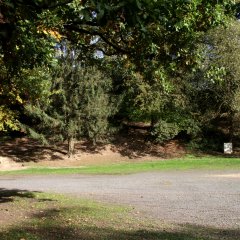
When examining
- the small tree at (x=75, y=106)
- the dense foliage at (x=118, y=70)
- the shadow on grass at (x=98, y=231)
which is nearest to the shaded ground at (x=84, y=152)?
the dense foliage at (x=118, y=70)

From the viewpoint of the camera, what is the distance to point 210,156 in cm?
3553

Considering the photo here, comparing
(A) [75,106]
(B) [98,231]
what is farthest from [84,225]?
(A) [75,106]

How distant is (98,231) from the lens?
7840 millimetres

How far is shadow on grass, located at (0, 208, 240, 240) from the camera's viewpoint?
24.2 feet

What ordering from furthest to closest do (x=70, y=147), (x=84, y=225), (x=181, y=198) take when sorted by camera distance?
(x=70, y=147)
(x=181, y=198)
(x=84, y=225)

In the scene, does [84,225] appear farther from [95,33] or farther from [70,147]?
[70,147]

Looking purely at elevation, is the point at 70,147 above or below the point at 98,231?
below

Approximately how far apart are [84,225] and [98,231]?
650 millimetres

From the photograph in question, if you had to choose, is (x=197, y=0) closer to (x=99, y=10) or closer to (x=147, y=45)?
(x=147, y=45)

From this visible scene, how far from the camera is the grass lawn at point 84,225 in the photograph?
7.50 meters

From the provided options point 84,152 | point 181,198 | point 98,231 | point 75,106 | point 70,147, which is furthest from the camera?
point 84,152

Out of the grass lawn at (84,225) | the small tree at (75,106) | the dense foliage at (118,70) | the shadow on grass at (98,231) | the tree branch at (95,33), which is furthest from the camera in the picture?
the small tree at (75,106)

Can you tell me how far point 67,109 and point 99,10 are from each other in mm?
28426

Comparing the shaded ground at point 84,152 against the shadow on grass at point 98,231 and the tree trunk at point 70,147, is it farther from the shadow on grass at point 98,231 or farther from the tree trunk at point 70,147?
the shadow on grass at point 98,231
